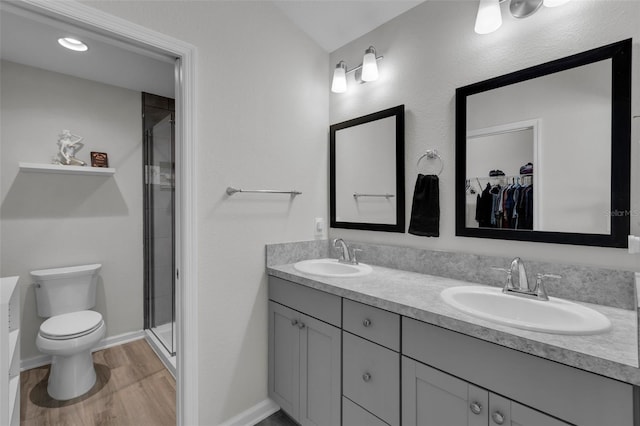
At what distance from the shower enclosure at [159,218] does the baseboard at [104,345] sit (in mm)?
115

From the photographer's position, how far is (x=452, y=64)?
5.15 feet

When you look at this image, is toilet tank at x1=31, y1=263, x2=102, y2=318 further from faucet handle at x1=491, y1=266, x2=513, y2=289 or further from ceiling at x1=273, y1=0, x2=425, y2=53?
faucet handle at x1=491, y1=266, x2=513, y2=289

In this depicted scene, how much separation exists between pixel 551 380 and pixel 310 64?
208cm

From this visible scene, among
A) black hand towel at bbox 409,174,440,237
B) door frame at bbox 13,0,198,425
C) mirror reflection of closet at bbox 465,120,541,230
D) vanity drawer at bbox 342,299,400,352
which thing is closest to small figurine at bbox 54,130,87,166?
door frame at bbox 13,0,198,425

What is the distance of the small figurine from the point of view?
2312mm

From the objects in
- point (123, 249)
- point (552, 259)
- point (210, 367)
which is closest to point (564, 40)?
point (552, 259)

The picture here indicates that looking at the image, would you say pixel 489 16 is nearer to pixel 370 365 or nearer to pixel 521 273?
pixel 521 273

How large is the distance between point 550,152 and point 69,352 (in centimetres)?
290

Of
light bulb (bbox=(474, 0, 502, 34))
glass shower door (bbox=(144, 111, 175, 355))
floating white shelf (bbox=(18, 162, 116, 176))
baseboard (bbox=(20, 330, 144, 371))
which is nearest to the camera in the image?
light bulb (bbox=(474, 0, 502, 34))

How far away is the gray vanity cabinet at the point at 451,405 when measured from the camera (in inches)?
34.8

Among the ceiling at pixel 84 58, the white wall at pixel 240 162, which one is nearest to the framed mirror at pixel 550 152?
the white wall at pixel 240 162

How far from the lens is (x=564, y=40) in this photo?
124 cm

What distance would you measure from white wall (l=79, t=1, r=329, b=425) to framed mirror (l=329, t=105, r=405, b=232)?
0.23m

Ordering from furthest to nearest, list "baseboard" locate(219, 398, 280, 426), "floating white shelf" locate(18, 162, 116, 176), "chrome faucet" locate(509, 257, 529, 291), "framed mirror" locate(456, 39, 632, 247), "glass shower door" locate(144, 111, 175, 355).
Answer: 1. "glass shower door" locate(144, 111, 175, 355)
2. "floating white shelf" locate(18, 162, 116, 176)
3. "baseboard" locate(219, 398, 280, 426)
4. "chrome faucet" locate(509, 257, 529, 291)
5. "framed mirror" locate(456, 39, 632, 247)
